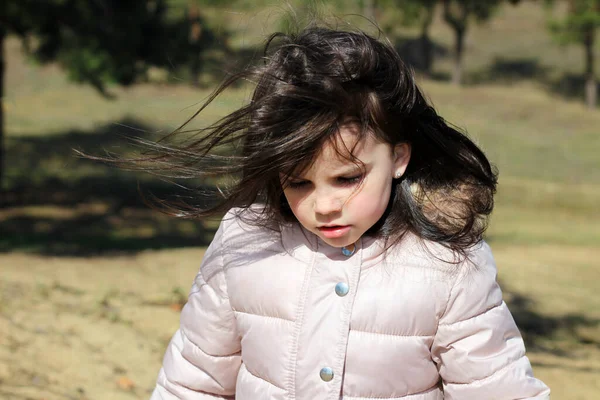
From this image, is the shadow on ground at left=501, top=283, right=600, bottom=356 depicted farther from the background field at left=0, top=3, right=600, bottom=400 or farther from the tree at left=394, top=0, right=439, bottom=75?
the tree at left=394, top=0, right=439, bottom=75

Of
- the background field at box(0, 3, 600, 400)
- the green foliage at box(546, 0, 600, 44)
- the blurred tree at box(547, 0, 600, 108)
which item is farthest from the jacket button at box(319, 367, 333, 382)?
the green foliage at box(546, 0, 600, 44)

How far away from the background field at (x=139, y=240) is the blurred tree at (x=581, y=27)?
8.18ft

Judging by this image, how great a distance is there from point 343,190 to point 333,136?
0.12 metres

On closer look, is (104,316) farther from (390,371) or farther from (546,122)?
(546,122)

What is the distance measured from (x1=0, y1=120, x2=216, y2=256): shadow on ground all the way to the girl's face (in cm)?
494

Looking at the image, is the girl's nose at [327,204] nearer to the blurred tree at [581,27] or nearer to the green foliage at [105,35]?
the green foliage at [105,35]

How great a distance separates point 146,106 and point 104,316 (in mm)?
19379

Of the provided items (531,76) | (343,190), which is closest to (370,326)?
(343,190)

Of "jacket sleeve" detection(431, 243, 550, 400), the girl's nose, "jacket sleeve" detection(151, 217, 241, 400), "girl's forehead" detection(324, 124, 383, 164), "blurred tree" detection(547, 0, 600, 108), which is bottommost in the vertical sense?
"blurred tree" detection(547, 0, 600, 108)

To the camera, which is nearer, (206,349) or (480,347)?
(480,347)

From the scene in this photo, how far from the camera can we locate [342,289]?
5.98 feet

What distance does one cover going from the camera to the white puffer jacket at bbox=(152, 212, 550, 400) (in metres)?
1.78

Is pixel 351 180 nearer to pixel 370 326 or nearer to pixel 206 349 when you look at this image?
pixel 370 326

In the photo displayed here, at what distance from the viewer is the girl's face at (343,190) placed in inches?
68.6
